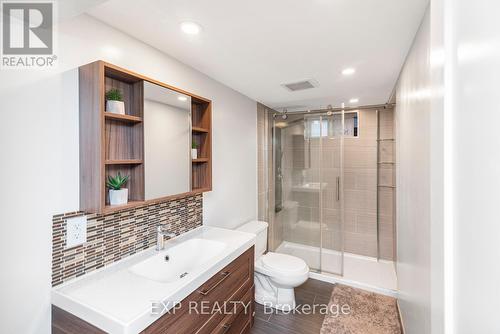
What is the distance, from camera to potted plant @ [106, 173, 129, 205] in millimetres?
1339

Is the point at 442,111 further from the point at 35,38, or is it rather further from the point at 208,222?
the point at 208,222

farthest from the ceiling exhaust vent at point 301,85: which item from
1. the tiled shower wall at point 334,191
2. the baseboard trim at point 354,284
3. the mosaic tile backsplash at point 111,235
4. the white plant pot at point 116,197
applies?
the baseboard trim at point 354,284

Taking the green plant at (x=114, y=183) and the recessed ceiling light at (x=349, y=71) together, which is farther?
the recessed ceiling light at (x=349, y=71)

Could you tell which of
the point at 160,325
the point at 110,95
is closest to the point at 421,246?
the point at 160,325

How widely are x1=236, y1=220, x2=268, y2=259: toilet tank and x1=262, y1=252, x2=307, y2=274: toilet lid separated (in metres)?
0.13

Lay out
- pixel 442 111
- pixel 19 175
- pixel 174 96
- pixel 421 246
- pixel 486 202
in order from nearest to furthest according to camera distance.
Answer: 1. pixel 486 202
2. pixel 442 111
3. pixel 19 175
4. pixel 421 246
5. pixel 174 96

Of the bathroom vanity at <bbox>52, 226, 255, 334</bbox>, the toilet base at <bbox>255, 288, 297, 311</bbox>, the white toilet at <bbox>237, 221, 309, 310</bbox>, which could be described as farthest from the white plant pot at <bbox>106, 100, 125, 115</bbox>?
the toilet base at <bbox>255, 288, 297, 311</bbox>

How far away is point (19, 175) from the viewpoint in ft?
3.45

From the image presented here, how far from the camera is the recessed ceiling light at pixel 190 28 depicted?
53.1 inches

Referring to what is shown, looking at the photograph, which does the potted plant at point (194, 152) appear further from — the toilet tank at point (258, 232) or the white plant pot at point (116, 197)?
the toilet tank at point (258, 232)

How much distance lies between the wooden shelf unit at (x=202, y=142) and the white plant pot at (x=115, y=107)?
0.69 meters

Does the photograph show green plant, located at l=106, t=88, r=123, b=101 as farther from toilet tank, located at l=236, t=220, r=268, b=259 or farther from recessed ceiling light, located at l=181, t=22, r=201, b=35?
toilet tank, located at l=236, t=220, r=268, b=259

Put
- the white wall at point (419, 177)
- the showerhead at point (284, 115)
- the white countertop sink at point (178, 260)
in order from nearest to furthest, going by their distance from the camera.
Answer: the white wall at point (419, 177) → the white countertop sink at point (178, 260) → the showerhead at point (284, 115)

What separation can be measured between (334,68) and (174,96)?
1356 mm
